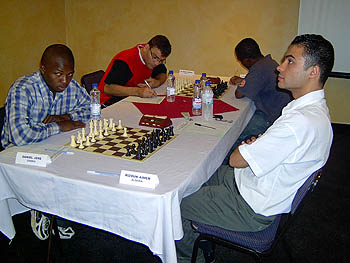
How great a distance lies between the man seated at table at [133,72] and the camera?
328 cm

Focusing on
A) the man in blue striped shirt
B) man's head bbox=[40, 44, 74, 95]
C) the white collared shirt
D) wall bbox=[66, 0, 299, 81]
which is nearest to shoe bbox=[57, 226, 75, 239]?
the man in blue striped shirt

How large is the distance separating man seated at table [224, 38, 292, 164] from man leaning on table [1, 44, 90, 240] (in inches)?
51.9

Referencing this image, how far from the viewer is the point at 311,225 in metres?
2.80

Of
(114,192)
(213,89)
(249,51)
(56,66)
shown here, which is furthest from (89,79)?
(114,192)

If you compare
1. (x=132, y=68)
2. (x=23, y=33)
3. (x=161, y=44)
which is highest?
(x=23, y=33)

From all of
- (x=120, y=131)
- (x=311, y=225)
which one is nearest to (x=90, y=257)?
(x=120, y=131)

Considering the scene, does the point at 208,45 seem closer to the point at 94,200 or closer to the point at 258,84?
the point at 258,84

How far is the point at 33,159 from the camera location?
1.75 metres

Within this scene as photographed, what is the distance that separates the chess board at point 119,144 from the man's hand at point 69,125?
0.68 ft

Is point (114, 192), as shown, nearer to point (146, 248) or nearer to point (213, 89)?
point (146, 248)

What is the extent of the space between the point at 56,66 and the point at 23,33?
11.3ft

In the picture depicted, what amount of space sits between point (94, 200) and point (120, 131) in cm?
74

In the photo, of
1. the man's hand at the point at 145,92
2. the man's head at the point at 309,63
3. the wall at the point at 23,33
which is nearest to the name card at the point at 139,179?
the man's head at the point at 309,63

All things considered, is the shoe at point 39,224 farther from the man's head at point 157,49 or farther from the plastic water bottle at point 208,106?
the man's head at point 157,49
